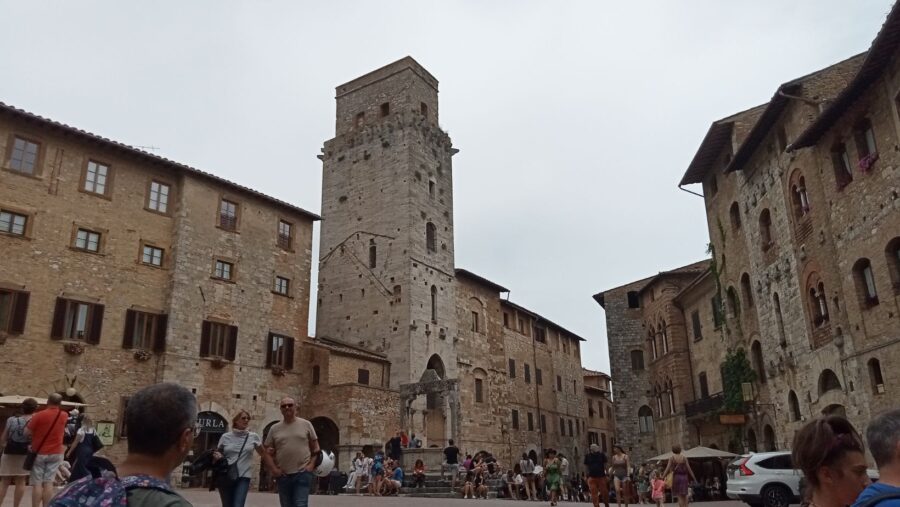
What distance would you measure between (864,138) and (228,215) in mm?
23572

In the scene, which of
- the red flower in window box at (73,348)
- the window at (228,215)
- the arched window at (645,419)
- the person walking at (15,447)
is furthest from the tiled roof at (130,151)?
the arched window at (645,419)

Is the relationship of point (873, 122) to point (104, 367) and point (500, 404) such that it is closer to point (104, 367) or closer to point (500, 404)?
point (104, 367)

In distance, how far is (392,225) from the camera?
124 feet

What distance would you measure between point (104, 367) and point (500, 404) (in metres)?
25.3

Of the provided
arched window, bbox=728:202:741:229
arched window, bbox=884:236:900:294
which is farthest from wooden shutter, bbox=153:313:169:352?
arched window, bbox=884:236:900:294

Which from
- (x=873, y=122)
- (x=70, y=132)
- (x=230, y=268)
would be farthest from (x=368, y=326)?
(x=873, y=122)

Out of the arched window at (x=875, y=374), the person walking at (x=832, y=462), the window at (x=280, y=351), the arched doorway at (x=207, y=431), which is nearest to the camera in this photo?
the person walking at (x=832, y=462)

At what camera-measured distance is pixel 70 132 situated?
23.8 meters

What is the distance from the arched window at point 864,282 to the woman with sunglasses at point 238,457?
16826 millimetres

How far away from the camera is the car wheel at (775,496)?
645 inches

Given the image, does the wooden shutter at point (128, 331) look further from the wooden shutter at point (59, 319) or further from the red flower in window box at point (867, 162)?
the red flower in window box at point (867, 162)

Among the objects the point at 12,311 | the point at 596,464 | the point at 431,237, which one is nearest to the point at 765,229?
the point at 596,464

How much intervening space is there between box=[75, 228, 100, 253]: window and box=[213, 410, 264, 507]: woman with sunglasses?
1914 cm

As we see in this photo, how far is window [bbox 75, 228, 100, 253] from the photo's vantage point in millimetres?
23642
